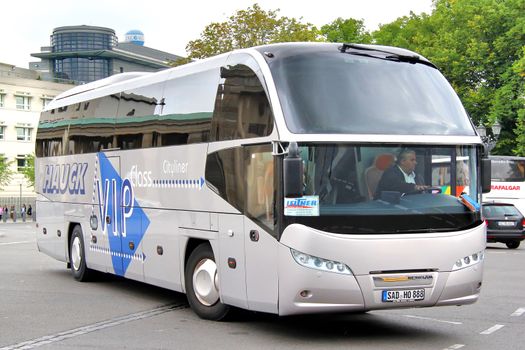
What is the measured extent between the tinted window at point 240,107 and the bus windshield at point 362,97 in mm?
314

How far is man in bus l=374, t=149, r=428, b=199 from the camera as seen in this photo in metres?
9.92

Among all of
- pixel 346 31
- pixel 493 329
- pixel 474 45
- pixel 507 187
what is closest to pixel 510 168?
pixel 507 187

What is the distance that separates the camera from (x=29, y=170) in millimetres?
89500

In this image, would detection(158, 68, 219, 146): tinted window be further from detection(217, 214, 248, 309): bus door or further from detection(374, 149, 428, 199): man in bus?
detection(374, 149, 428, 199): man in bus

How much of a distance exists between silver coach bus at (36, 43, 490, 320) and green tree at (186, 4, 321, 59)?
40.8m

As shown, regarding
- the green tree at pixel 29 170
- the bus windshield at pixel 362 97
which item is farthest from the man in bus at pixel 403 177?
the green tree at pixel 29 170

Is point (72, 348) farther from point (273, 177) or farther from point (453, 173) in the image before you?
point (453, 173)

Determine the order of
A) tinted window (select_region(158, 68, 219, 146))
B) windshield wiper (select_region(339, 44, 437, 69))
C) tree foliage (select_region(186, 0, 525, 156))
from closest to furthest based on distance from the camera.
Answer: windshield wiper (select_region(339, 44, 437, 69)), tinted window (select_region(158, 68, 219, 146)), tree foliage (select_region(186, 0, 525, 156))

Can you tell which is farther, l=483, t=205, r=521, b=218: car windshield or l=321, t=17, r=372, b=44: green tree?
l=321, t=17, r=372, b=44: green tree

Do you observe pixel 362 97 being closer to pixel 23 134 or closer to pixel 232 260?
pixel 232 260

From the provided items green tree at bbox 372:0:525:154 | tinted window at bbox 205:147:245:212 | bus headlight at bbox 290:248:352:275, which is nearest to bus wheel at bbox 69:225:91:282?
tinted window at bbox 205:147:245:212

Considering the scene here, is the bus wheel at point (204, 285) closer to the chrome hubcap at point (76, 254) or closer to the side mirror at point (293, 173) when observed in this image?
the side mirror at point (293, 173)

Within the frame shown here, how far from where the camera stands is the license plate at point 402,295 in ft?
32.0

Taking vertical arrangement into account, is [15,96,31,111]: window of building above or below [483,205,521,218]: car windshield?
above
